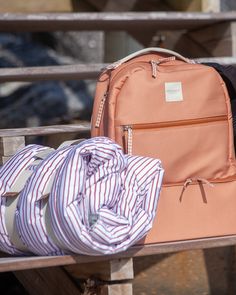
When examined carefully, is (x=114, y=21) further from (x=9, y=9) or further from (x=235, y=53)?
(x=9, y=9)

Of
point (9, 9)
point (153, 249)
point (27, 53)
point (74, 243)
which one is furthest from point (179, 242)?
point (27, 53)

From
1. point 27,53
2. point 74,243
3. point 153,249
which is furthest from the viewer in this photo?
point 27,53

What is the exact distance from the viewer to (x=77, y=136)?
15.0 feet

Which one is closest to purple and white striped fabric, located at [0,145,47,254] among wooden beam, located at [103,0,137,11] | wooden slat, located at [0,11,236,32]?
wooden slat, located at [0,11,236,32]

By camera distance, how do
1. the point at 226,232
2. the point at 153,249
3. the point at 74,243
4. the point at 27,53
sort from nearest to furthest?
1. the point at 74,243
2. the point at 153,249
3. the point at 226,232
4. the point at 27,53

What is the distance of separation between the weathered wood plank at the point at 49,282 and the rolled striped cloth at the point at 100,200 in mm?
577

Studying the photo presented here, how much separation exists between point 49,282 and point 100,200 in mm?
970

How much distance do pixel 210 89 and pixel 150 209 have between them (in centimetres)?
55

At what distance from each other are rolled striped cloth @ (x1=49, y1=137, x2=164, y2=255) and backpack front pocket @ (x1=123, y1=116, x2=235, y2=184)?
21 centimetres

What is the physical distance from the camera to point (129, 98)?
261 cm

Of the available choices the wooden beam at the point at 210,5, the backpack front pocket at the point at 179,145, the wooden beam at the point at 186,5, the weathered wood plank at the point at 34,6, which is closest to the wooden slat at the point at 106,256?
the backpack front pocket at the point at 179,145

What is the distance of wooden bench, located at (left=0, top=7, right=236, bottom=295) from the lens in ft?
7.97

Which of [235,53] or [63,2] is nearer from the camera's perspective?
[235,53]

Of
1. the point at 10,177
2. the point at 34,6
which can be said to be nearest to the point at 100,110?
the point at 10,177
